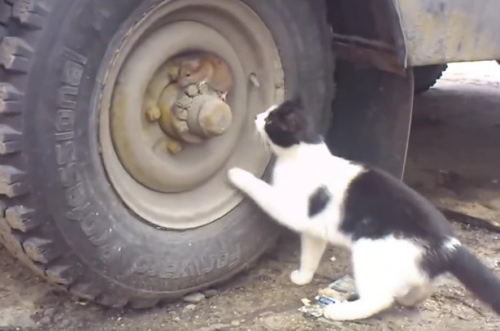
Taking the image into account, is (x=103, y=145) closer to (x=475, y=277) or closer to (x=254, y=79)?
(x=254, y=79)

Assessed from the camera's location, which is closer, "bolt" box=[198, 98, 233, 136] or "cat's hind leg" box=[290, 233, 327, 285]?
"bolt" box=[198, 98, 233, 136]

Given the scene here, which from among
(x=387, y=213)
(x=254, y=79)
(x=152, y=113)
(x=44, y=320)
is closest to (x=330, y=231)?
(x=387, y=213)

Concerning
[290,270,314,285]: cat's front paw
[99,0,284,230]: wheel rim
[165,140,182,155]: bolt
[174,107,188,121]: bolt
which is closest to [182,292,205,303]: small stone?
[99,0,284,230]: wheel rim

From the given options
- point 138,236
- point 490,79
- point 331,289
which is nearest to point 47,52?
point 138,236

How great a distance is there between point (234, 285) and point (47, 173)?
0.84m

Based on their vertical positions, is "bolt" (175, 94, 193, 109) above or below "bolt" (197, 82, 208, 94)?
below

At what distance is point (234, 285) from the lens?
8.84ft

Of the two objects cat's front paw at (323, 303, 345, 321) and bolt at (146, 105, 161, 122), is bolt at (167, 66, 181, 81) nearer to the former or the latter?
bolt at (146, 105, 161, 122)

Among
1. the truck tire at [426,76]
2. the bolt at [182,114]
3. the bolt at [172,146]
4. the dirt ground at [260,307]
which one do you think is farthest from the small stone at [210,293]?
the truck tire at [426,76]

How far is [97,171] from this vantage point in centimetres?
222

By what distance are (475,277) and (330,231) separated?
449 millimetres

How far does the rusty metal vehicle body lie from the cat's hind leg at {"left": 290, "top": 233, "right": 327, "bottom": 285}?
109mm

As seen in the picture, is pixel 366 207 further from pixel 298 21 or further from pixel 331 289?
pixel 298 21

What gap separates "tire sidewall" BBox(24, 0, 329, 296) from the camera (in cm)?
206
